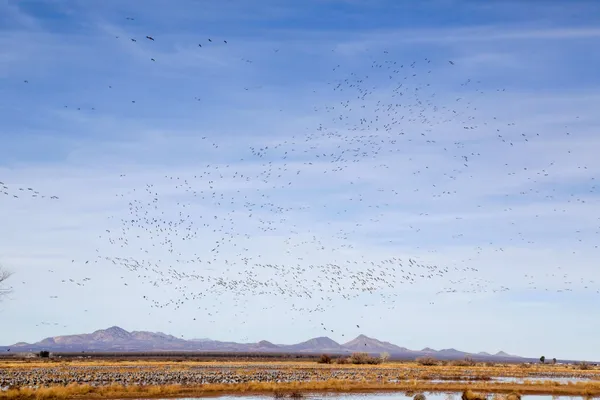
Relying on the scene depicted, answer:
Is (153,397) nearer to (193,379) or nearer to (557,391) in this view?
(193,379)

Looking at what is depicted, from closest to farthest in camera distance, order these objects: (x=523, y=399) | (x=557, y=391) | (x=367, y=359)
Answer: (x=523, y=399), (x=557, y=391), (x=367, y=359)

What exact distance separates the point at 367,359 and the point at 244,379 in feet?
207

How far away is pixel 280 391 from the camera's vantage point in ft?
195

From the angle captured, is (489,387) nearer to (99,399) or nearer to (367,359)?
(99,399)

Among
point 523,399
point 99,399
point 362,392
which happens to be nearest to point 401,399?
point 362,392

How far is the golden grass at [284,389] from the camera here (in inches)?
2025

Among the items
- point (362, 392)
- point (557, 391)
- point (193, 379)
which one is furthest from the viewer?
point (193, 379)

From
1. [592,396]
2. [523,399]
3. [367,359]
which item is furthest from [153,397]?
[367,359]

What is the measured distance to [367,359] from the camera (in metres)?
132

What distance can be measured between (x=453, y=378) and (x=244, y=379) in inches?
1008

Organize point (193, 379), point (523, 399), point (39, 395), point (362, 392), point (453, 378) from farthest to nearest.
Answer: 1. point (453, 378)
2. point (193, 379)
3. point (362, 392)
4. point (523, 399)
5. point (39, 395)

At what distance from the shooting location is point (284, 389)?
60.8m

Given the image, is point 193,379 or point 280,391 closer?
point 280,391

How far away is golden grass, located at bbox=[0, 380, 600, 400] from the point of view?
2025 inches
